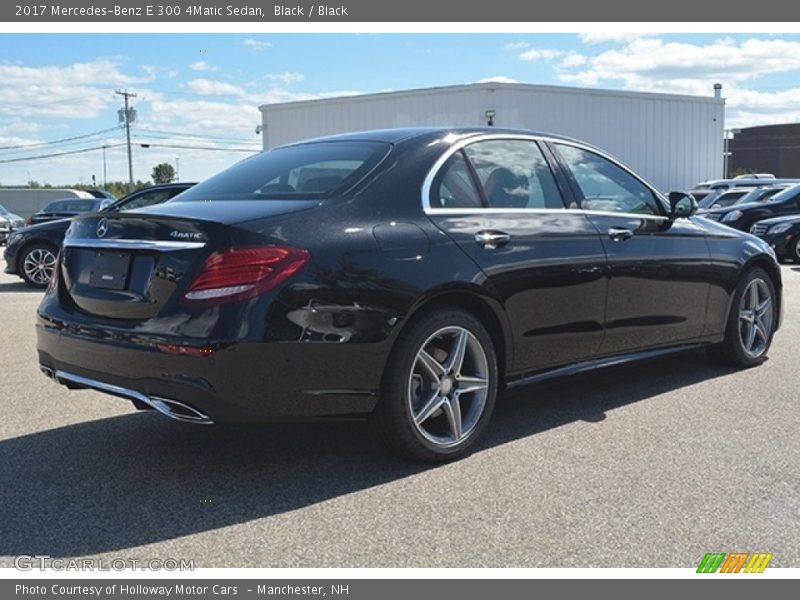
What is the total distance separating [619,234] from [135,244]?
9.36 feet

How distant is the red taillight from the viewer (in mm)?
3518

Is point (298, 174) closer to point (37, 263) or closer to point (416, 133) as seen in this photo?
point (416, 133)

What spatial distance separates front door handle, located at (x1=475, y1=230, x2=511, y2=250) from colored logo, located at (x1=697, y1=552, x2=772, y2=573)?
183cm

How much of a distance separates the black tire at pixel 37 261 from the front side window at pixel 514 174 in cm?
921

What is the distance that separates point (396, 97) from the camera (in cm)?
3359

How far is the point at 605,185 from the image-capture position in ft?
17.4

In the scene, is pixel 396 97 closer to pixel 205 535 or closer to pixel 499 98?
pixel 499 98

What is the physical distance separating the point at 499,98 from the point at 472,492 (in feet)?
96.8

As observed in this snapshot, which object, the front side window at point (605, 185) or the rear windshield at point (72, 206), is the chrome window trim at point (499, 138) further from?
the rear windshield at point (72, 206)

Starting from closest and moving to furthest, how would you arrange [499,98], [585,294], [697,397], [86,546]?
[86,546] < [585,294] < [697,397] < [499,98]

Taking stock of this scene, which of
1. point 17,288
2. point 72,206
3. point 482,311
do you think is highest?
point 482,311

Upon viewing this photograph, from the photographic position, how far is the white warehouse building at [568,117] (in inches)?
1256

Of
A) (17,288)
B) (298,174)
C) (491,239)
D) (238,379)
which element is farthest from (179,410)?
(17,288)
